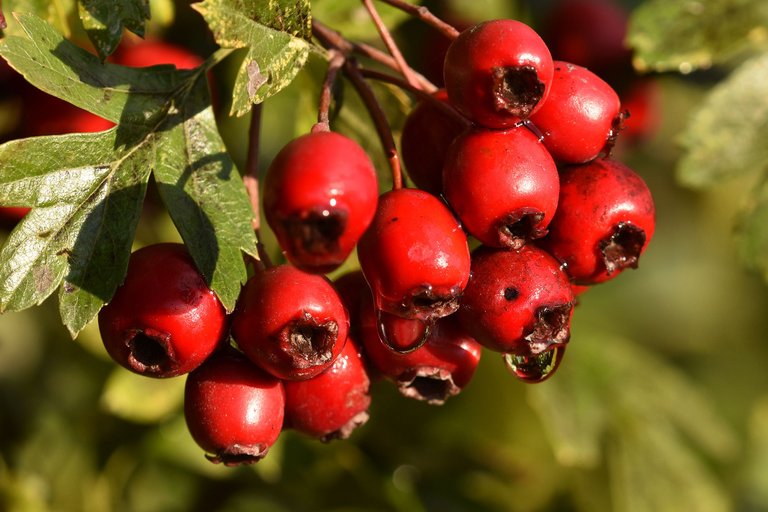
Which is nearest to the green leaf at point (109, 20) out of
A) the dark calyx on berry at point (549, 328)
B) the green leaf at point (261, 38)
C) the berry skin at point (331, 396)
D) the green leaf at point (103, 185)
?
the green leaf at point (103, 185)

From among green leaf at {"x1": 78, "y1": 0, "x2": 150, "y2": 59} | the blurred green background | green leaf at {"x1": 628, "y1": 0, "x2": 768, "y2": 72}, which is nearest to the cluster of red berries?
green leaf at {"x1": 78, "y1": 0, "x2": 150, "y2": 59}

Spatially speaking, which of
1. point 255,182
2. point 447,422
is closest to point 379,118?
point 255,182

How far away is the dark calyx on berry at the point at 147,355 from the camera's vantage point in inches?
46.6

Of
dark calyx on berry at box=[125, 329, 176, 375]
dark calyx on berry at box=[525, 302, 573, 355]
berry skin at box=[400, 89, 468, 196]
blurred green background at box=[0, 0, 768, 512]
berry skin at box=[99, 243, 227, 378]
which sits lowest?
blurred green background at box=[0, 0, 768, 512]

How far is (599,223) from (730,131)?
1.03m

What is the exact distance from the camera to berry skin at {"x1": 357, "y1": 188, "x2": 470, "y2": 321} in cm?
111

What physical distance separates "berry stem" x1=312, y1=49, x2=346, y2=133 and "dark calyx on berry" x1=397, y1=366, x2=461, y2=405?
0.35 metres

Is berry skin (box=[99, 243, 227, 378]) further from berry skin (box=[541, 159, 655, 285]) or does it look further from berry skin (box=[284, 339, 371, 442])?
berry skin (box=[541, 159, 655, 285])

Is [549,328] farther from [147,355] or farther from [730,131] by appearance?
[730,131]

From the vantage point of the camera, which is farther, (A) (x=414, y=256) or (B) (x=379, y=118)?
(B) (x=379, y=118)

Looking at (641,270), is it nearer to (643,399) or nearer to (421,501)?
(643,399)

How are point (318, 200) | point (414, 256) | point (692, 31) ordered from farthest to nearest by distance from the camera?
point (692, 31) → point (414, 256) → point (318, 200)

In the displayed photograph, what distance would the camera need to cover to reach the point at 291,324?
116 cm

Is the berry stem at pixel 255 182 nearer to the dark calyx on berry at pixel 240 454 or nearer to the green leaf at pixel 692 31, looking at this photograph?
the dark calyx on berry at pixel 240 454
